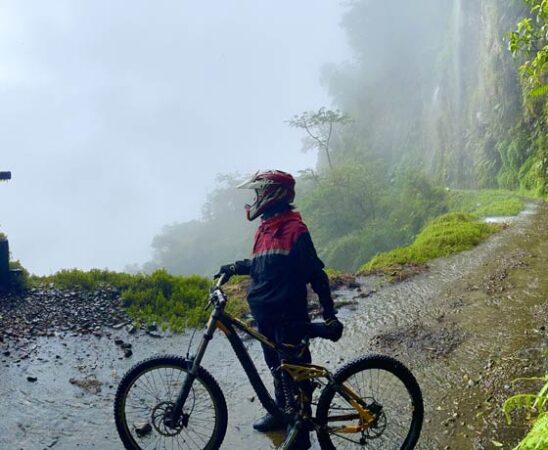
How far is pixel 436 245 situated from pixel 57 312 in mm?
9054

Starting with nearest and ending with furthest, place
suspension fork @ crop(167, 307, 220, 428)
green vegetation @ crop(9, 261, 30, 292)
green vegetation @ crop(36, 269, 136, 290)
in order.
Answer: suspension fork @ crop(167, 307, 220, 428)
green vegetation @ crop(9, 261, 30, 292)
green vegetation @ crop(36, 269, 136, 290)

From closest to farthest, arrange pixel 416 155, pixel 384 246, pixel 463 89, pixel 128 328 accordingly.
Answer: pixel 128 328
pixel 384 246
pixel 463 89
pixel 416 155

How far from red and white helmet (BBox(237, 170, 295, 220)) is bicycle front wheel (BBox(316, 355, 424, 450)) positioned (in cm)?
147

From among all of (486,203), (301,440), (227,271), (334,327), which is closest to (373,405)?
(301,440)

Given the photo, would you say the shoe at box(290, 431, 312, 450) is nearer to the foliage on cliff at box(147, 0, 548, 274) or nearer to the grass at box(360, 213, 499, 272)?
the foliage on cliff at box(147, 0, 548, 274)

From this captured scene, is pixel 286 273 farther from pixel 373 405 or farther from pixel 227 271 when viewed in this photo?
pixel 373 405

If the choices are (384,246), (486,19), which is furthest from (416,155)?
(384,246)

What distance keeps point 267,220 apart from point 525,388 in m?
3.28

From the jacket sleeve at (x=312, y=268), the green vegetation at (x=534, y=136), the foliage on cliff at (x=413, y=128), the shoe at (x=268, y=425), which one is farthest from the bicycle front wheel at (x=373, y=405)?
the green vegetation at (x=534, y=136)

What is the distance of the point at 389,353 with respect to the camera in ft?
22.1

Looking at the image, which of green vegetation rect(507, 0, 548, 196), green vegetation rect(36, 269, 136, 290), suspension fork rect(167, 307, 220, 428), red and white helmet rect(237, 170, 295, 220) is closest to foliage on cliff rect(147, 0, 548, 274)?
green vegetation rect(507, 0, 548, 196)

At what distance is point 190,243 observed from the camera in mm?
66438

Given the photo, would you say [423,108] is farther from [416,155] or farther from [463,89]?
[463,89]

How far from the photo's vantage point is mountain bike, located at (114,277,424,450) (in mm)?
3949
